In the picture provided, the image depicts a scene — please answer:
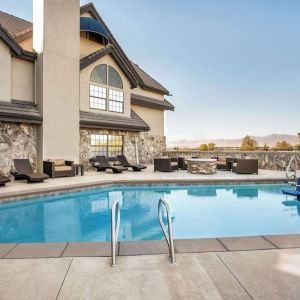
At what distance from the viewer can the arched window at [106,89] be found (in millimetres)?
17453

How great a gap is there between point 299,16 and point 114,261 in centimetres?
2752

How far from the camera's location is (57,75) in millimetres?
14773

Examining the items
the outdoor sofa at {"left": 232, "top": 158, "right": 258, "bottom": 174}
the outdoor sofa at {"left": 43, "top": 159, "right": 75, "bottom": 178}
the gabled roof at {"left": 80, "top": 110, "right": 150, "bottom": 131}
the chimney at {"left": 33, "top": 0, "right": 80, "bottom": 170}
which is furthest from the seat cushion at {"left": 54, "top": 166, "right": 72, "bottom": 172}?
the outdoor sofa at {"left": 232, "top": 158, "right": 258, "bottom": 174}

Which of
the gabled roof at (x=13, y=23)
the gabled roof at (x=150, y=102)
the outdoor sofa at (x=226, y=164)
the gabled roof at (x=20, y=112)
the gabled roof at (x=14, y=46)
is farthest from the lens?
the gabled roof at (x=150, y=102)

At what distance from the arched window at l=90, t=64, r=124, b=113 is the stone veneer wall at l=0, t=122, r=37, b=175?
15.2 ft

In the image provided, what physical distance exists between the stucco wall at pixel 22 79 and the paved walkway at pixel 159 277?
491 inches

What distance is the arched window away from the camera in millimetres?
17453

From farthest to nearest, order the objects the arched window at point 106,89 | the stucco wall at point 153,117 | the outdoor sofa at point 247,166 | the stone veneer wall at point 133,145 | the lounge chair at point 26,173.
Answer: the stucco wall at point 153,117 < the arched window at point 106,89 < the stone veneer wall at point 133,145 < the outdoor sofa at point 247,166 < the lounge chair at point 26,173

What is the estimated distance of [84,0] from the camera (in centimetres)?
1939

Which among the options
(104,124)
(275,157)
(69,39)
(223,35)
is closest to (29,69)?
(69,39)

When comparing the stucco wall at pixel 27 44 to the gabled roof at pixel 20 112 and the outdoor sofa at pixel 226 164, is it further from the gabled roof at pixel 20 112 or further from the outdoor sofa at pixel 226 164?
the outdoor sofa at pixel 226 164

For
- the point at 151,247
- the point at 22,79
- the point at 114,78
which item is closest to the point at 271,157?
the point at 114,78

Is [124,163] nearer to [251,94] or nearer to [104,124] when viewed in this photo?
[104,124]

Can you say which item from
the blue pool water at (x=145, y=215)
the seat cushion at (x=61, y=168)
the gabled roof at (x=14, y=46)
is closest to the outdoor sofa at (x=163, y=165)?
the blue pool water at (x=145, y=215)
